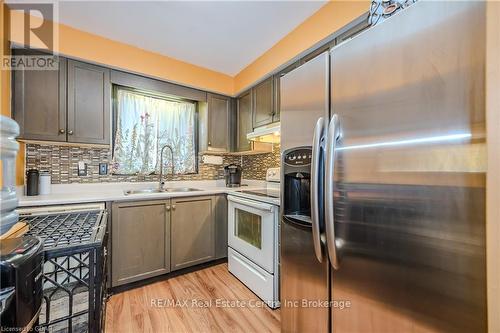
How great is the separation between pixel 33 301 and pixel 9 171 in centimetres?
71

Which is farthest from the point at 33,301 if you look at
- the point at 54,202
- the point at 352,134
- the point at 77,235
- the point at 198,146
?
the point at 198,146

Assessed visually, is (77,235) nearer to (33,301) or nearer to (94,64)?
(33,301)

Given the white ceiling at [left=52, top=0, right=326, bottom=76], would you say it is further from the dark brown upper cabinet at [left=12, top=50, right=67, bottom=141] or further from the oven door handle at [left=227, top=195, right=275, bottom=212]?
the oven door handle at [left=227, top=195, right=275, bottom=212]

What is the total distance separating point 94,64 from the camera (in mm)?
2049

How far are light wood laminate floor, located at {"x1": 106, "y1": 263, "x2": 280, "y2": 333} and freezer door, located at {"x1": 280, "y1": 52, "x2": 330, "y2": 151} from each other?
4.25ft

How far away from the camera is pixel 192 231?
7.39ft

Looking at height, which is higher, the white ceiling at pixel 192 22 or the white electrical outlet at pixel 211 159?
the white ceiling at pixel 192 22

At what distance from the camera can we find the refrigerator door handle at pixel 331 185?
832mm

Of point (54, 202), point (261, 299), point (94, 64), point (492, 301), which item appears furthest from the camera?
point (94, 64)

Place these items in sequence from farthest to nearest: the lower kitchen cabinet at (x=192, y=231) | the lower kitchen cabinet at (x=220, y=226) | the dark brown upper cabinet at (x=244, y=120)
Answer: the dark brown upper cabinet at (x=244, y=120) → the lower kitchen cabinet at (x=220, y=226) → the lower kitchen cabinet at (x=192, y=231)

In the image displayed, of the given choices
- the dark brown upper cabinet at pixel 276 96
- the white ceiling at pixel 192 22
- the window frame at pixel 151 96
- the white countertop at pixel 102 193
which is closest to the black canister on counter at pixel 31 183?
the white countertop at pixel 102 193

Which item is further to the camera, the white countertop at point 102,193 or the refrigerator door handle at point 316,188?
Answer: the white countertop at point 102,193

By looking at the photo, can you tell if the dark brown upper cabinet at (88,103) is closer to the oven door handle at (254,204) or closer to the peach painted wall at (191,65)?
the peach painted wall at (191,65)

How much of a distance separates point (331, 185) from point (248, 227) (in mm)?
1309
